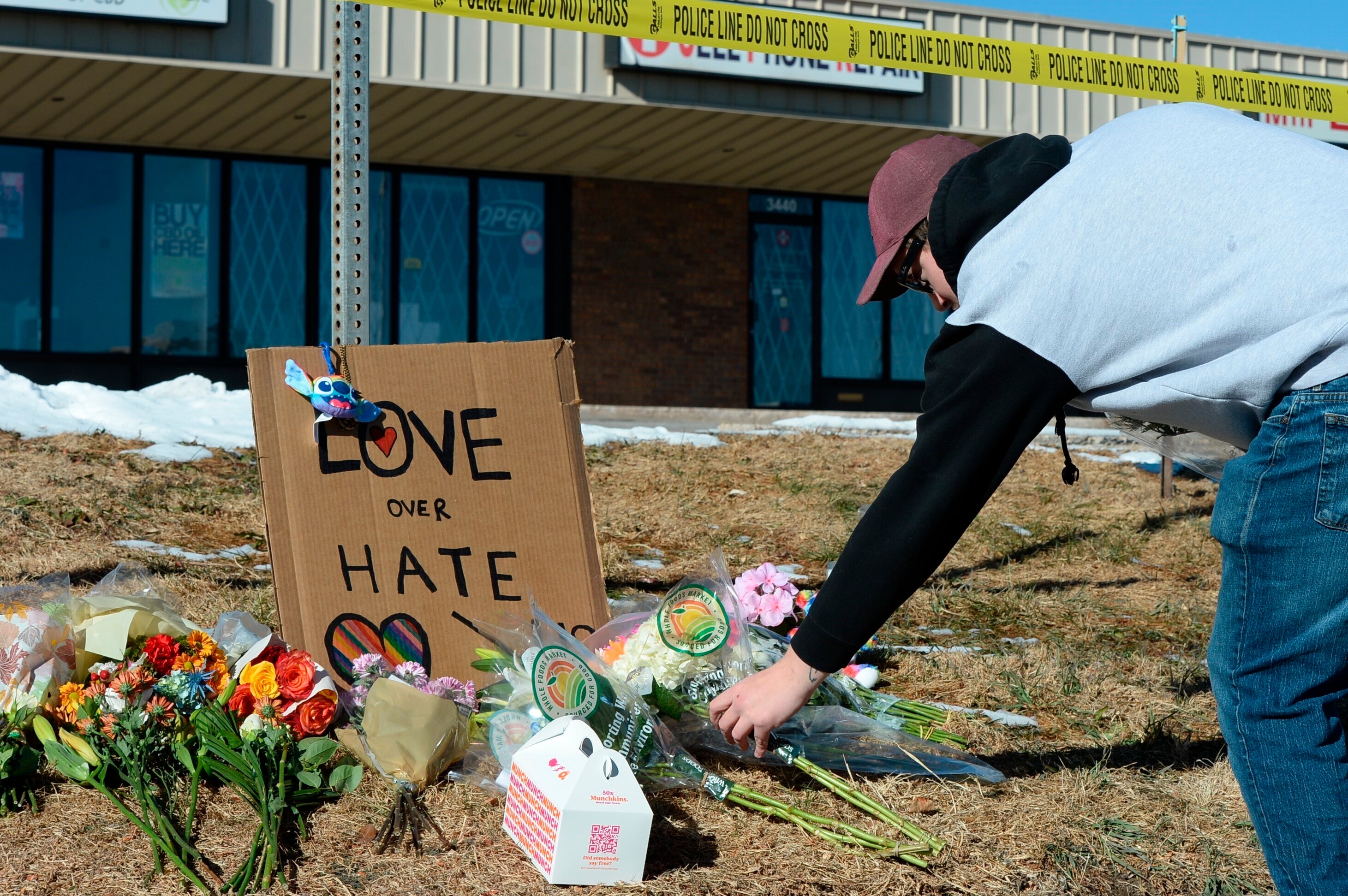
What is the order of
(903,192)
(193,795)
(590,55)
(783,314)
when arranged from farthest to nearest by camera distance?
(783,314) < (590,55) < (193,795) < (903,192)

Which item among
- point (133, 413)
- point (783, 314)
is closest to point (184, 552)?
point (133, 413)

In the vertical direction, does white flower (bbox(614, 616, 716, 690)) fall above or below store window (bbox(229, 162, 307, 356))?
below

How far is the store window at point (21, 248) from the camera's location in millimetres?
Answer: 11352

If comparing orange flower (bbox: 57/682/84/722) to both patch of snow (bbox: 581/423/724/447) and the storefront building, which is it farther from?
the storefront building

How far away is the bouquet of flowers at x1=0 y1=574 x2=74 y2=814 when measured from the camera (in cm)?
225

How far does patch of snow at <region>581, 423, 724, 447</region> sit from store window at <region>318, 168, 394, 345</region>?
5.12 metres

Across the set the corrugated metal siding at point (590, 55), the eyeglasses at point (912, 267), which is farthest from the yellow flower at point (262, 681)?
the corrugated metal siding at point (590, 55)

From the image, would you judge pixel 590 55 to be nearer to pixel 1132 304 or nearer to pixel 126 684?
pixel 126 684

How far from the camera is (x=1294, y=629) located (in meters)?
1.51

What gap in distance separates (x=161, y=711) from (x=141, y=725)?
45mm

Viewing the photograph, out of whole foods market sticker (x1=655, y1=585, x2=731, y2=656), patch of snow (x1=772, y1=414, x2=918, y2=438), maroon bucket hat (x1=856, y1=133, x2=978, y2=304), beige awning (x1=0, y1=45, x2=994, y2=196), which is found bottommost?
whole foods market sticker (x1=655, y1=585, x2=731, y2=656)

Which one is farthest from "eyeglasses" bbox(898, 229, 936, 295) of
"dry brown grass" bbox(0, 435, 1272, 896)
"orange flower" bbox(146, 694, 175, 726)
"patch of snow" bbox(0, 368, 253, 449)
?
"patch of snow" bbox(0, 368, 253, 449)

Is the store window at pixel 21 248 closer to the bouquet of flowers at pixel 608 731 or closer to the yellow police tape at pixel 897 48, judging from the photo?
the yellow police tape at pixel 897 48

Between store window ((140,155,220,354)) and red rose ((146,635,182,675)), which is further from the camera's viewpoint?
store window ((140,155,220,354))
